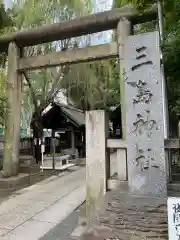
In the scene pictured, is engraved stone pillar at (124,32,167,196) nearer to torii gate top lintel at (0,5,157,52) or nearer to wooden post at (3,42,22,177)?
torii gate top lintel at (0,5,157,52)

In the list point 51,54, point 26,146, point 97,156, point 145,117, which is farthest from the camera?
point 26,146

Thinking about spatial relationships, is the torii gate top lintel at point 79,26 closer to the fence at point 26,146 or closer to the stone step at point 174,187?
the stone step at point 174,187

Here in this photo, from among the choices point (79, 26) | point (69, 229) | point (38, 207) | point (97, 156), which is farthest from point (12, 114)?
point (97, 156)

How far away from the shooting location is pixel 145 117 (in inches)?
178

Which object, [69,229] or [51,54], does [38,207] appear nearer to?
[69,229]

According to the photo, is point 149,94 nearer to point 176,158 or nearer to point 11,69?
point 176,158

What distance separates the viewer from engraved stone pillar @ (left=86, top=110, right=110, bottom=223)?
4.94 metres

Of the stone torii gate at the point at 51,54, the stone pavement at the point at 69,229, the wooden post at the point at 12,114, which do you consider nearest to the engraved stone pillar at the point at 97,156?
the stone pavement at the point at 69,229

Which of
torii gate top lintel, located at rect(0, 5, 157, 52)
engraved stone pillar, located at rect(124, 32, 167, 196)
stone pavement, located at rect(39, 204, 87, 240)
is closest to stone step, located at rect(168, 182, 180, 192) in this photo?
engraved stone pillar, located at rect(124, 32, 167, 196)

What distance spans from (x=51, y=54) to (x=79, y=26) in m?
1.27

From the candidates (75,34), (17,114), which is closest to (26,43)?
(75,34)

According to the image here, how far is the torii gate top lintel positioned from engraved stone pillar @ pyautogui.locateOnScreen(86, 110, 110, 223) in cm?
371

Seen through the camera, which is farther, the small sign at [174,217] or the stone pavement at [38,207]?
the stone pavement at [38,207]

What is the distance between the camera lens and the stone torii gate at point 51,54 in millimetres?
7617
